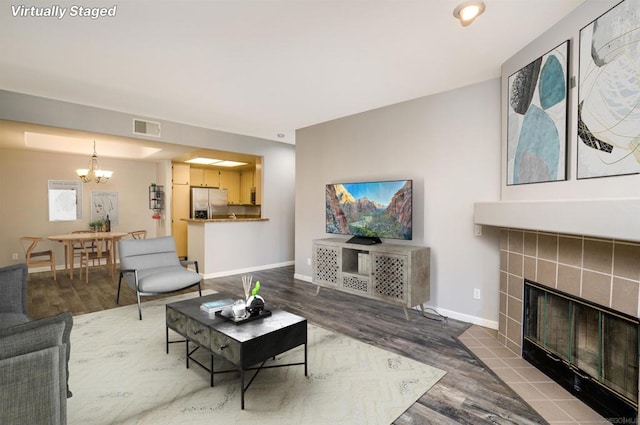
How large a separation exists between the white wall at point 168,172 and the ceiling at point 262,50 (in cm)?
24

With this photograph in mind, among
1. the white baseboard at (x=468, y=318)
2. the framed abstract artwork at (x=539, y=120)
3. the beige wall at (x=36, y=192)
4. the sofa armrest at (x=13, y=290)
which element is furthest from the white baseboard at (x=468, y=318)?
the beige wall at (x=36, y=192)

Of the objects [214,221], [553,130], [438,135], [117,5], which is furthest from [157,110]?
[553,130]

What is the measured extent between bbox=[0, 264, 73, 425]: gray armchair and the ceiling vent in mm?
3712

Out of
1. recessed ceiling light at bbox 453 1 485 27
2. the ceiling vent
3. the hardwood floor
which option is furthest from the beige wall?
recessed ceiling light at bbox 453 1 485 27

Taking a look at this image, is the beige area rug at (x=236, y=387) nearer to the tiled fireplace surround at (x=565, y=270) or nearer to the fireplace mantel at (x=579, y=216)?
the tiled fireplace surround at (x=565, y=270)

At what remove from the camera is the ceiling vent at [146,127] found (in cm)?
441

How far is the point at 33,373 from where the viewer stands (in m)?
1.25

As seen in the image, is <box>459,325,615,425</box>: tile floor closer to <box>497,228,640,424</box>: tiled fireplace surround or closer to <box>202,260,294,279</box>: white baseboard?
<box>497,228,640,424</box>: tiled fireplace surround

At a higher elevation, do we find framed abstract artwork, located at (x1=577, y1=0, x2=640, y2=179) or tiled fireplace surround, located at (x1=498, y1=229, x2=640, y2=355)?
framed abstract artwork, located at (x1=577, y1=0, x2=640, y2=179)

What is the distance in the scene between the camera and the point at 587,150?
197cm

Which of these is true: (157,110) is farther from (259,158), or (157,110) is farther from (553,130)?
(553,130)

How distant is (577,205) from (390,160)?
2428 mm

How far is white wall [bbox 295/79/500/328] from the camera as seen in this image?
3.22m

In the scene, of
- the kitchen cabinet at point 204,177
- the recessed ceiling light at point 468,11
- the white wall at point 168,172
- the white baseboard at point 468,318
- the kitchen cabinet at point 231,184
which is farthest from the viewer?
the kitchen cabinet at point 231,184
